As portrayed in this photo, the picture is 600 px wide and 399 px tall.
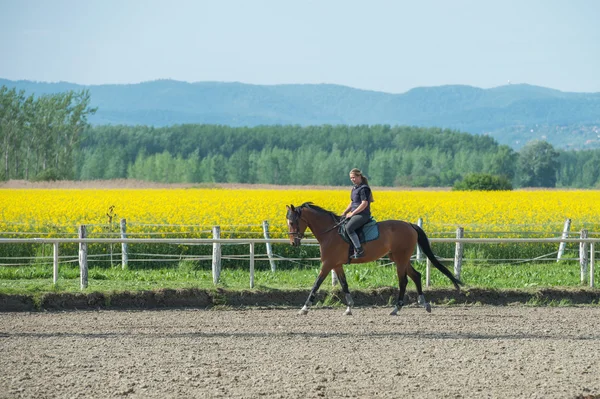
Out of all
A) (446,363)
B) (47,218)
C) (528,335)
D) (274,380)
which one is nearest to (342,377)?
(274,380)

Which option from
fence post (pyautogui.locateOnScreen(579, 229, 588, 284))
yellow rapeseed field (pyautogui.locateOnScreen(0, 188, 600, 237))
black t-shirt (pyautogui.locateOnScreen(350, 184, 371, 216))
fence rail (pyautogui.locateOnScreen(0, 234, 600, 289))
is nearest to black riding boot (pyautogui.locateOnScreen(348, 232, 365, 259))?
black t-shirt (pyautogui.locateOnScreen(350, 184, 371, 216))

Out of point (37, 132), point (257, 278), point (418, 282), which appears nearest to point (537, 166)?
point (37, 132)

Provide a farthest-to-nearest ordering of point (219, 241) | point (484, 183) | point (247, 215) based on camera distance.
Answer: point (484, 183), point (247, 215), point (219, 241)

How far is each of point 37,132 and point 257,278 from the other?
69444mm

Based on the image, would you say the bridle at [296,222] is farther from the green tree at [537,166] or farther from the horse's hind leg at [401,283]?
the green tree at [537,166]

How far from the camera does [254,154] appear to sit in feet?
456

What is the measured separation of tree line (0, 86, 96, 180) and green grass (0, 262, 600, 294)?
58.0 m

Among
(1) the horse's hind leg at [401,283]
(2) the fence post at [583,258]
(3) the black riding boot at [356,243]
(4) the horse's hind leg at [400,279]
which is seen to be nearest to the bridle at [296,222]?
(3) the black riding boot at [356,243]

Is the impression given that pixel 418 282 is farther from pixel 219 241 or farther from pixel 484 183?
pixel 484 183

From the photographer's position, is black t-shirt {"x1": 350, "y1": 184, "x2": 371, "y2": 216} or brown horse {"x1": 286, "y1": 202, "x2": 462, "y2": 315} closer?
black t-shirt {"x1": 350, "y1": 184, "x2": 371, "y2": 216}

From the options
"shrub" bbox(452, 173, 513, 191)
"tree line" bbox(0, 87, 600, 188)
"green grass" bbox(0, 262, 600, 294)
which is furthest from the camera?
"tree line" bbox(0, 87, 600, 188)

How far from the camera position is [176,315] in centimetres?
1454

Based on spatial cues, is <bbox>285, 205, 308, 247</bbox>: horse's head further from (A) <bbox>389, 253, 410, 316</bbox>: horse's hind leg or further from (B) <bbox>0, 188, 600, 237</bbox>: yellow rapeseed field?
(B) <bbox>0, 188, 600, 237</bbox>: yellow rapeseed field

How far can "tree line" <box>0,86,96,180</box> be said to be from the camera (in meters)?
79.7
